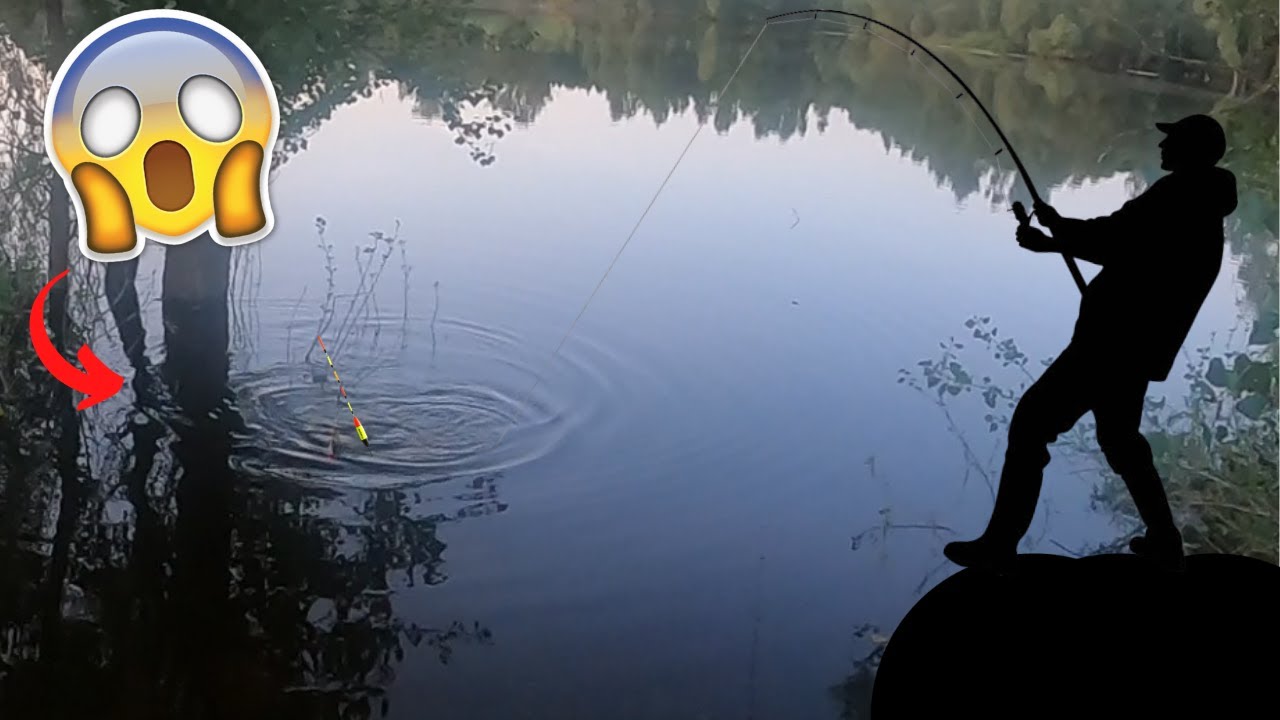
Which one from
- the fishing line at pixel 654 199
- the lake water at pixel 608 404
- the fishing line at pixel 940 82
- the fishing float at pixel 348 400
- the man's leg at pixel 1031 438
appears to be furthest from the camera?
the fishing line at pixel 654 199

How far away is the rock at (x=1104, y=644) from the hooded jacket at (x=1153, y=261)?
392 mm

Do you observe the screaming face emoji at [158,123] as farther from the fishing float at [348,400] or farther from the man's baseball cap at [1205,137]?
the man's baseball cap at [1205,137]

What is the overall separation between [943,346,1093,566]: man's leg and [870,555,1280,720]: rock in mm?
79

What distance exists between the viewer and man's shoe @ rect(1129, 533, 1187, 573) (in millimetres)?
1987

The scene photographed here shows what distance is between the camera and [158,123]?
249cm

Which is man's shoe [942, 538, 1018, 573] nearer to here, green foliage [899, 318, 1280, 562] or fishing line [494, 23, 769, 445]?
green foliage [899, 318, 1280, 562]

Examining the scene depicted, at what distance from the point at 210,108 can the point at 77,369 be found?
838 mm

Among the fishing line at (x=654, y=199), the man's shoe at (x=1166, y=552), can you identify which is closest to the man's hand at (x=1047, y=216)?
the man's shoe at (x=1166, y=552)

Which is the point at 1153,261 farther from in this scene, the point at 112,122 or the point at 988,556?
the point at 112,122

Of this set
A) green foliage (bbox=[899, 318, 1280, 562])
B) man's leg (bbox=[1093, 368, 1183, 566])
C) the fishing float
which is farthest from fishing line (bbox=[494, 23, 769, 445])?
man's leg (bbox=[1093, 368, 1183, 566])

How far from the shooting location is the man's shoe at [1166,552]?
6.52 ft

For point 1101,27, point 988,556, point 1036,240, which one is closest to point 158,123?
point 1036,240

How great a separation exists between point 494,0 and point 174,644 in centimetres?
195

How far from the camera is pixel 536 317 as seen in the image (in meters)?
3.26
